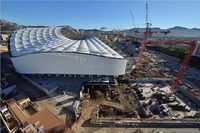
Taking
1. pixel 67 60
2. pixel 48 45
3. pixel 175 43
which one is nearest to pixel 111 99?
pixel 67 60

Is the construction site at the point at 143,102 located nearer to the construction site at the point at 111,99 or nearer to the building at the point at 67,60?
the construction site at the point at 111,99

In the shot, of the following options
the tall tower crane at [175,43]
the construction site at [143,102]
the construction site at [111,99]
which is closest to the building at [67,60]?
the construction site at [111,99]

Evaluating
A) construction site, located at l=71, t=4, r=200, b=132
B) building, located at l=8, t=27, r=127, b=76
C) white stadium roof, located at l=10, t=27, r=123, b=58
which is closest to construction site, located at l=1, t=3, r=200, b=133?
construction site, located at l=71, t=4, r=200, b=132

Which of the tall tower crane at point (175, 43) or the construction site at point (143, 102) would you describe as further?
the tall tower crane at point (175, 43)

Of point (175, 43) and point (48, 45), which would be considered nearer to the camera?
point (48, 45)

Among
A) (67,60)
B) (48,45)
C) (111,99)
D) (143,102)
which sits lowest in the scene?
(143,102)

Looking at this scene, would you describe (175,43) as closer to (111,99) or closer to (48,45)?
(111,99)

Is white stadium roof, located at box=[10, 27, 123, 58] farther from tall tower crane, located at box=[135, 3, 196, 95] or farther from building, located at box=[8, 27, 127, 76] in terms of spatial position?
tall tower crane, located at box=[135, 3, 196, 95]

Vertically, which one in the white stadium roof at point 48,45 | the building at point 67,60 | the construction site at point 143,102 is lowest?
the construction site at point 143,102

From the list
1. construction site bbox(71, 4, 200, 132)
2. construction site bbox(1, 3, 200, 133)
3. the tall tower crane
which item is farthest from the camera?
the tall tower crane
